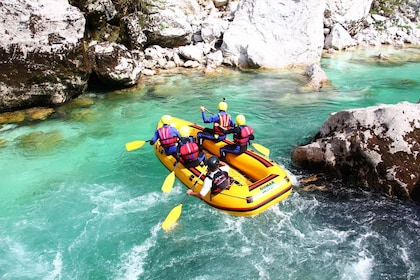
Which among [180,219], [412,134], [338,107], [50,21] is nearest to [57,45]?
[50,21]

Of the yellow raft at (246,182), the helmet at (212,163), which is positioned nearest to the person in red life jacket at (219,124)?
the yellow raft at (246,182)

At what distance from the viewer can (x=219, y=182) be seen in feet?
19.4

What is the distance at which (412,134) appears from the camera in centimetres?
626

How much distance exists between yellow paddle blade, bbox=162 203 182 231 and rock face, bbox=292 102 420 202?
10.1 ft

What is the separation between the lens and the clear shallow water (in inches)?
207

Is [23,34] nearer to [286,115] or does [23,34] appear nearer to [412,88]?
[286,115]

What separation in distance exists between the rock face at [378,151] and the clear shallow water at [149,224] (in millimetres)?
337

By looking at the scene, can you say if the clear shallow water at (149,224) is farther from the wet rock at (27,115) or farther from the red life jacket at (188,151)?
the red life jacket at (188,151)

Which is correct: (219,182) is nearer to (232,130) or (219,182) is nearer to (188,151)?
(188,151)

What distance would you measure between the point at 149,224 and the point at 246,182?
202cm

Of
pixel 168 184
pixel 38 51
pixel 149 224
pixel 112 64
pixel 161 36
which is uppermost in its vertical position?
pixel 161 36

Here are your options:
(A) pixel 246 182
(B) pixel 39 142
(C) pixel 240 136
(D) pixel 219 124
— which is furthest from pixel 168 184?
(B) pixel 39 142

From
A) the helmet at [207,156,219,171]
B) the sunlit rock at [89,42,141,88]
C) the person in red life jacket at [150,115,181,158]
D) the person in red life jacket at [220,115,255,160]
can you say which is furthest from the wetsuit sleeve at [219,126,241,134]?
the sunlit rock at [89,42,141,88]

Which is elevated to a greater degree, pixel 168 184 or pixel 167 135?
pixel 167 135
